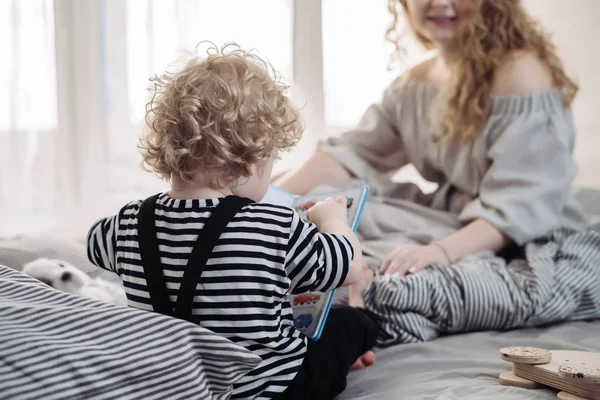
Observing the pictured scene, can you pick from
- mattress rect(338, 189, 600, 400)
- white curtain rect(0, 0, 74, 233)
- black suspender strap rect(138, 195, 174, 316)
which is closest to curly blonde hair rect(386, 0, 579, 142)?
mattress rect(338, 189, 600, 400)

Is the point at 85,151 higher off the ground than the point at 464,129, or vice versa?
the point at 464,129

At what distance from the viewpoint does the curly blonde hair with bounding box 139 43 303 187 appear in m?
0.90

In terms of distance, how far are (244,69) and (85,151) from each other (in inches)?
56.6

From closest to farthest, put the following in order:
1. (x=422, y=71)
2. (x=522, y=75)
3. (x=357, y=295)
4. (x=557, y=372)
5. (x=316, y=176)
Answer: (x=557, y=372), (x=357, y=295), (x=522, y=75), (x=316, y=176), (x=422, y=71)

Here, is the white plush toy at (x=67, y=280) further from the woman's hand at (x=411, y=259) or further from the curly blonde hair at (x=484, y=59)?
the curly blonde hair at (x=484, y=59)

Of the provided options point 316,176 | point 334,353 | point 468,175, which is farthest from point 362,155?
point 334,353

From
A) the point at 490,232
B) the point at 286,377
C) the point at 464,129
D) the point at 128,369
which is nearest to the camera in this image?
the point at 128,369

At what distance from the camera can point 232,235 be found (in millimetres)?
868

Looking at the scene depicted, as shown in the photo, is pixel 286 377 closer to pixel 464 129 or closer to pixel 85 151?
pixel 464 129

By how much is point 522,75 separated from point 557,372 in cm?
79

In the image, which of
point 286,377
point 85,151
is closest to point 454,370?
point 286,377

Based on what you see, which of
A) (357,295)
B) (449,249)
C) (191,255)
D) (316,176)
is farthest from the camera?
(316,176)

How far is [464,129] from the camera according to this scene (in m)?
1.62

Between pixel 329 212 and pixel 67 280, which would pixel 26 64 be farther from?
pixel 329 212
